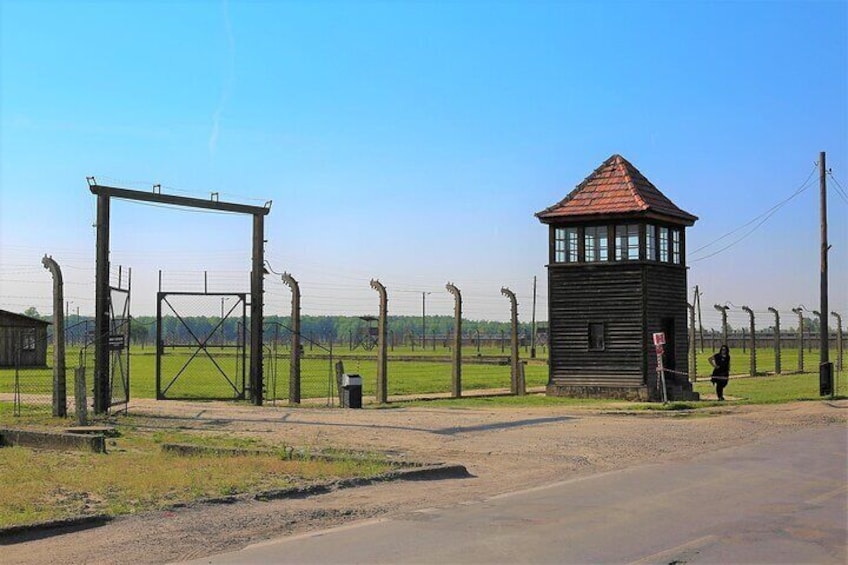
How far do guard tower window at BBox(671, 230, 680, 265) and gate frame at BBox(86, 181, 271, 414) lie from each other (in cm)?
1348

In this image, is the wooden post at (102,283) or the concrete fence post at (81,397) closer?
the concrete fence post at (81,397)

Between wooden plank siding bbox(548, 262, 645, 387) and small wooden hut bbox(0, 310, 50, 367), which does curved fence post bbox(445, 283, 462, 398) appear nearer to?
wooden plank siding bbox(548, 262, 645, 387)

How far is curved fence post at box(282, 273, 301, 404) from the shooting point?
24.6 metres

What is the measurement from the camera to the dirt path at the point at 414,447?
27.9 feet

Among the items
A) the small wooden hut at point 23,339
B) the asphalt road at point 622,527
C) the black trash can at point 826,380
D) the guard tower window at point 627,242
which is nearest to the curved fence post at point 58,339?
the asphalt road at point 622,527

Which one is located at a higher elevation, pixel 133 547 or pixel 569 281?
pixel 569 281

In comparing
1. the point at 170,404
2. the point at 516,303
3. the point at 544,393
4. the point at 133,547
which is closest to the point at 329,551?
the point at 133,547

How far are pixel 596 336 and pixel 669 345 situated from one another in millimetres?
2495

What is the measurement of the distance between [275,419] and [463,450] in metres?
6.11

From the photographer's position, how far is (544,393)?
3244cm

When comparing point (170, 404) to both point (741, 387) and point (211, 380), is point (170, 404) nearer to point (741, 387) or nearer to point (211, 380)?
point (211, 380)

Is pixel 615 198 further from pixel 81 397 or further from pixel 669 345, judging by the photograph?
pixel 81 397

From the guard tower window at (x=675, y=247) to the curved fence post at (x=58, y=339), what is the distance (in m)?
19.1

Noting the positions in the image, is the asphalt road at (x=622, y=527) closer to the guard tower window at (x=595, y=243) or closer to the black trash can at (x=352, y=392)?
the black trash can at (x=352, y=392)
